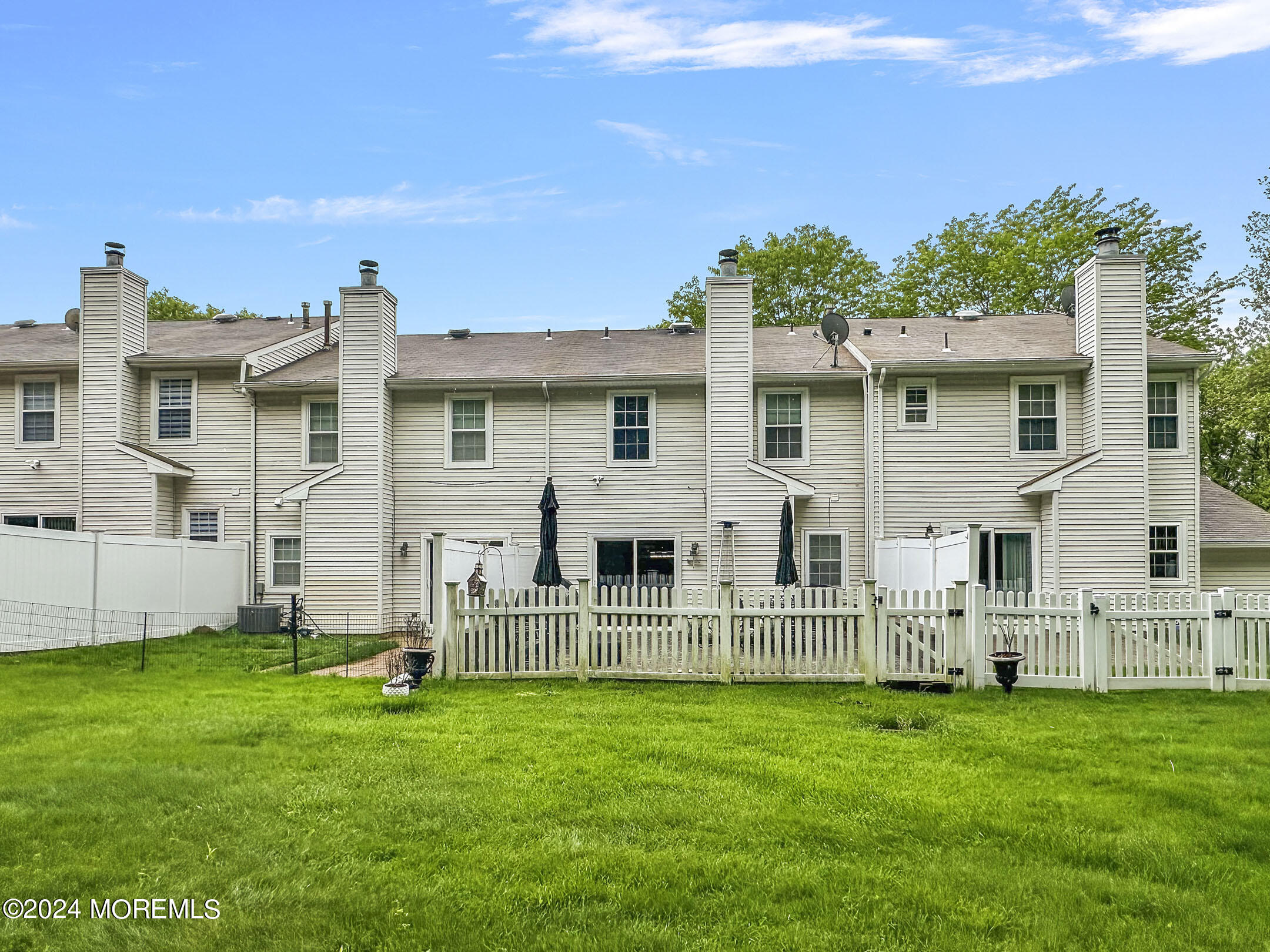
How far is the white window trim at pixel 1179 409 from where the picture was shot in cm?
1620

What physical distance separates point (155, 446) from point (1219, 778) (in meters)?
19.0

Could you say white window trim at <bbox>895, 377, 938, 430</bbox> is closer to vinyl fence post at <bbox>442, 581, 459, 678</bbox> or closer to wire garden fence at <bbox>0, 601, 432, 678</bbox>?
wire garden fence at <bbox>0, 601, 432, 678</bbox>

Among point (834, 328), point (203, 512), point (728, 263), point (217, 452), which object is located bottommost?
point (203, 512)

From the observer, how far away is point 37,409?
17578mm

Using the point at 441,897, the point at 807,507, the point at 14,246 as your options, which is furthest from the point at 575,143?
the point at 441,897

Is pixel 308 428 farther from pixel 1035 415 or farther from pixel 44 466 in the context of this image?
pixel 1035 415

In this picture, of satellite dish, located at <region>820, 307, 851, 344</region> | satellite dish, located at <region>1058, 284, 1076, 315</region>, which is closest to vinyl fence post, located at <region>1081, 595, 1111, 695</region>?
satellite dish, located at <region>820, 307, 851, 344</region>

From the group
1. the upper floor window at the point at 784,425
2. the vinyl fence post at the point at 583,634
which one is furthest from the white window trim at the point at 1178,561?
the vinyl fence post at the point at 583,634

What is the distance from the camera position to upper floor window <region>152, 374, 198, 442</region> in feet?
57.6

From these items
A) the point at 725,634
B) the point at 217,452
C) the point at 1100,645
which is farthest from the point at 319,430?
the point at 1100,645

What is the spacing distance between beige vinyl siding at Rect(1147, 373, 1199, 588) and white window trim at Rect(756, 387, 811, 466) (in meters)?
6.68

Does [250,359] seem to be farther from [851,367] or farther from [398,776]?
[398,776]

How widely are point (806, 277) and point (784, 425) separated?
1736 cm

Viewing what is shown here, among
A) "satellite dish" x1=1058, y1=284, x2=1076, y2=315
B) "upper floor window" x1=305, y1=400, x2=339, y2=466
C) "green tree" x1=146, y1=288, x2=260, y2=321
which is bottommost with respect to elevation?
"upper floor window" x1=305, y1=400, x2=339, y2=466
